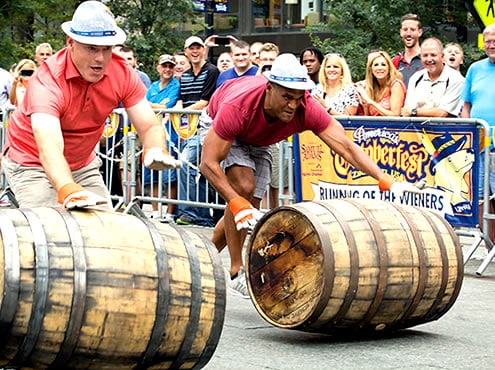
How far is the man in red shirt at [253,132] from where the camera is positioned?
716cm

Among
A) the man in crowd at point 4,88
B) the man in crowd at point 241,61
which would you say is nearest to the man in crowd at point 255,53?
the man in crowd at point 241,61

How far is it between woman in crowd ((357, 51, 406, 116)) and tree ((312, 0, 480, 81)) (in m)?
4.85

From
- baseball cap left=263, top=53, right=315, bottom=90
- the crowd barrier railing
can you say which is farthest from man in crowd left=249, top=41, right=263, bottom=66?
baseball cap left=263, top=53, right=315, bottom=90

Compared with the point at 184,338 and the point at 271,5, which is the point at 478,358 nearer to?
the point at 184,338

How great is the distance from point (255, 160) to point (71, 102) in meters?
2.29

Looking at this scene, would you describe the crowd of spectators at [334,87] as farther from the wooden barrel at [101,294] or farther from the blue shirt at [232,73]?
the wooden barrel at [101,294]

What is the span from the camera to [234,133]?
749cm

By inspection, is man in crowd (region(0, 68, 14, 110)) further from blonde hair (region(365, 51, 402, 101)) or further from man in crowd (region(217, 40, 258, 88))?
blonde hair (region(365, 51, 402, 101))

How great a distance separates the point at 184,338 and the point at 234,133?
262 centimetres

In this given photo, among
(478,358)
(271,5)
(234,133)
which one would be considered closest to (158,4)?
(271,5)

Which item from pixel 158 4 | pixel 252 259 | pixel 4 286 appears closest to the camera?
pixel 4 286

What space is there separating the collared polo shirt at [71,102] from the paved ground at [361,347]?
4.53ft

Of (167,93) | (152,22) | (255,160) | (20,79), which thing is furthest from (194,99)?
(152,22)

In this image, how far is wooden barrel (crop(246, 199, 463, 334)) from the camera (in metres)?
6.54
